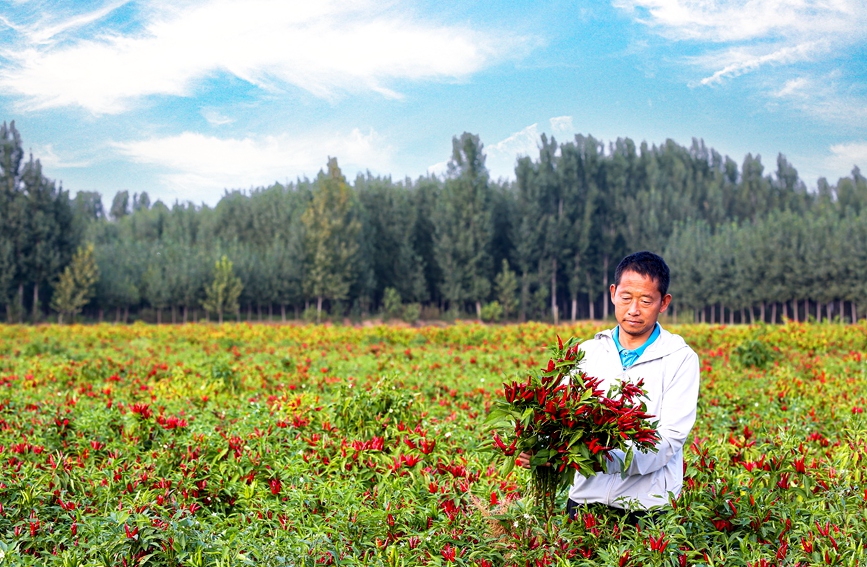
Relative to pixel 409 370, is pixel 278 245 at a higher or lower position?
higher

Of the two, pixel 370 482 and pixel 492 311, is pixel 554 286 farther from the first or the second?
pixel 370 482

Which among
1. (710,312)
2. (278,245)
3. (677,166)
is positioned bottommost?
(710,312)

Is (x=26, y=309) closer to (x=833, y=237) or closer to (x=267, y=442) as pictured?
(x=267, y=442)

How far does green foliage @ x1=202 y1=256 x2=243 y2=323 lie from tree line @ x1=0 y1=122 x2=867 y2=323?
0.35 feet

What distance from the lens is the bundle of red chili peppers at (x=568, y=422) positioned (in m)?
2.11

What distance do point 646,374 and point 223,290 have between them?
31.7 meters

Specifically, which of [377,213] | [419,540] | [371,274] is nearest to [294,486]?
[419,540]

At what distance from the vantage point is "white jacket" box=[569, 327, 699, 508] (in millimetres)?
2211

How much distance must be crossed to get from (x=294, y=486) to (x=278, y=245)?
31.9 m

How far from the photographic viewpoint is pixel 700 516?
2629mm

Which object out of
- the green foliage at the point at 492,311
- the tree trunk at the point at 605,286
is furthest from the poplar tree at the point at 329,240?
the tree trunk at the point at 605,286

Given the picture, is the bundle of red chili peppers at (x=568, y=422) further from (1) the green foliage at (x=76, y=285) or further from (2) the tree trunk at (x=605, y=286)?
(2) the tree trunk at (x=605, y=286)

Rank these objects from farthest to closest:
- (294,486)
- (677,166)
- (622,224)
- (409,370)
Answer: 1. (677,166)
2. (622,224)
3. (409,370)
4. (294,486)

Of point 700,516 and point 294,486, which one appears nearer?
point 700,516
